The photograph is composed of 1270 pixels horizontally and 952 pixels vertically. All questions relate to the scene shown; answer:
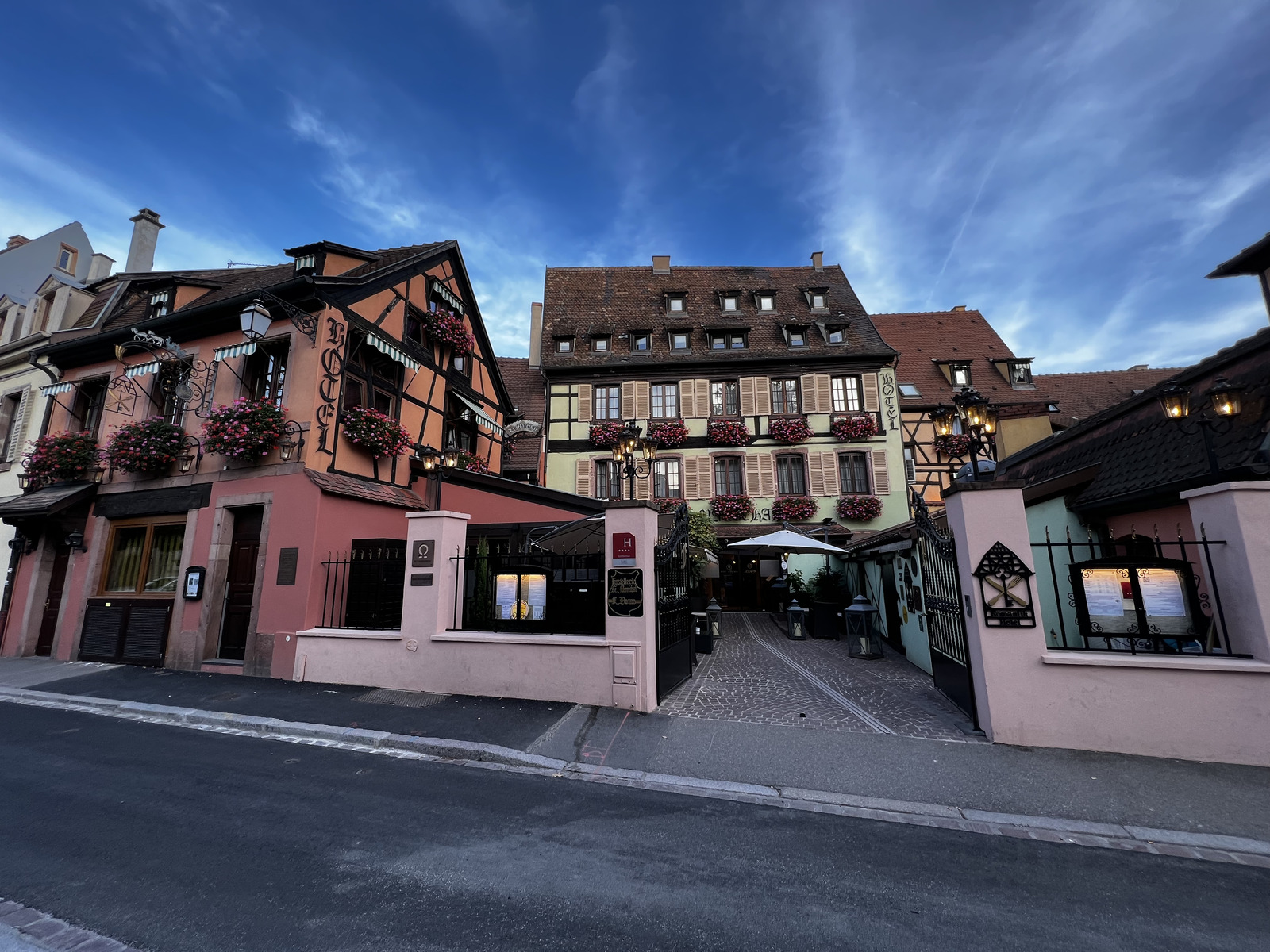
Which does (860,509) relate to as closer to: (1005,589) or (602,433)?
(602,433)

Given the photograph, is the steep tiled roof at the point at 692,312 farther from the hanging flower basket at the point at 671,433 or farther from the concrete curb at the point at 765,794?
the concrete curb at the point at 765,794

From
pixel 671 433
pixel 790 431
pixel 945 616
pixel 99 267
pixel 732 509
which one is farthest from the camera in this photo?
pixel 671 433

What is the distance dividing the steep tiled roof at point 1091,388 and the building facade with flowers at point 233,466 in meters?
30.3

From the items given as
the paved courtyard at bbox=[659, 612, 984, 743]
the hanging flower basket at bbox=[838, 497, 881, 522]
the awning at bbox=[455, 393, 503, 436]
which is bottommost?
the paved courtyard at bbox=[659, 612, 984, 743]

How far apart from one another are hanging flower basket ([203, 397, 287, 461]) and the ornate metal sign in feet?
36.8

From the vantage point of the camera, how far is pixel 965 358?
25922 millimetres

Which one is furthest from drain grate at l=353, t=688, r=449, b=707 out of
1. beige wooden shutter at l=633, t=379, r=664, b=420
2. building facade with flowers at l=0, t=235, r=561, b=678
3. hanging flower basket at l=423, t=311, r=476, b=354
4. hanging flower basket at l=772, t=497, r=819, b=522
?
hanging flower basket at l=772, t=497, r=819, b=522

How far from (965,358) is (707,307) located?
13041 millimetres

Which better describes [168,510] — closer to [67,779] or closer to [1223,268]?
[67,779]

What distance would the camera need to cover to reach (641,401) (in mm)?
21359

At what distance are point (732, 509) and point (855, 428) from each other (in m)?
5.65

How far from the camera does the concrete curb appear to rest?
378 cm

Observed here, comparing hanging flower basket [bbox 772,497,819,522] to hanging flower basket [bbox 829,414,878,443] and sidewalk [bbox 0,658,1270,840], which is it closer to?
hanging flower basket [bbox 829,414,878,443]

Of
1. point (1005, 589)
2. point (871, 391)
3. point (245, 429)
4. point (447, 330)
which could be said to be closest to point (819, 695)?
point (1005, 589)
